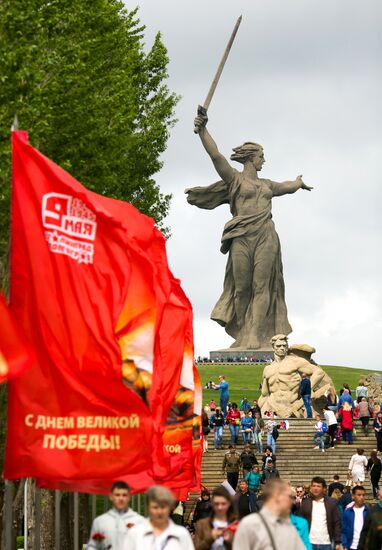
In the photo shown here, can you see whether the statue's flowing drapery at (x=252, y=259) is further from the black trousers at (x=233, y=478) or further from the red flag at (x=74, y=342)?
the red flag at (x=74, y=342)

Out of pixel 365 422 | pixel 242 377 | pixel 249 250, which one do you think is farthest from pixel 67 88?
pixel 249 250

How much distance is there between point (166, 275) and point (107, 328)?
196 inches

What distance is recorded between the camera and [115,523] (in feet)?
43.5

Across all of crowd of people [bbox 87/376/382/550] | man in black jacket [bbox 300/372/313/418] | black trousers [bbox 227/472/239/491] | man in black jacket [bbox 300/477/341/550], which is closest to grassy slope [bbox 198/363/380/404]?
man in black jacket [bbox 300/372/313/418]

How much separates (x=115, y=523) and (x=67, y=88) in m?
13.9

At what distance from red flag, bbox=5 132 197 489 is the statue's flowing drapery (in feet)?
205

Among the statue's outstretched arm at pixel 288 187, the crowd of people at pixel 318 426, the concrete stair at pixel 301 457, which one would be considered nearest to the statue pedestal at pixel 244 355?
the statue's outstretched arm at pixel 288 187

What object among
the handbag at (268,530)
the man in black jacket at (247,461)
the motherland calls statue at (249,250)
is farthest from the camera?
the motherland calls statue at (249,250)

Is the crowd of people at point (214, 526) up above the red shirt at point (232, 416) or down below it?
below

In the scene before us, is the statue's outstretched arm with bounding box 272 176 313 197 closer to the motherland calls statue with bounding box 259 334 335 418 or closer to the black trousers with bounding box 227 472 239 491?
the motherland calls statue with bounding box 259 334 335 418

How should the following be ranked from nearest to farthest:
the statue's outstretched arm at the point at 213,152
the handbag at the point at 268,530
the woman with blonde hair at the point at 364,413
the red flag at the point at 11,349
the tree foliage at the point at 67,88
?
the handbag at the point at 268,530, the red flag at the point at 11,349, the tree foliage at the point at 67,88, the woman with blonde hair at the point at 364,413, the statue's outstretched arm at the point at 213,152

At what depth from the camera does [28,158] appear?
14.4 m

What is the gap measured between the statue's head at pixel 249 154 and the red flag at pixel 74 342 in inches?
2501

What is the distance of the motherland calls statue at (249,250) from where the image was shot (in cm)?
7738
